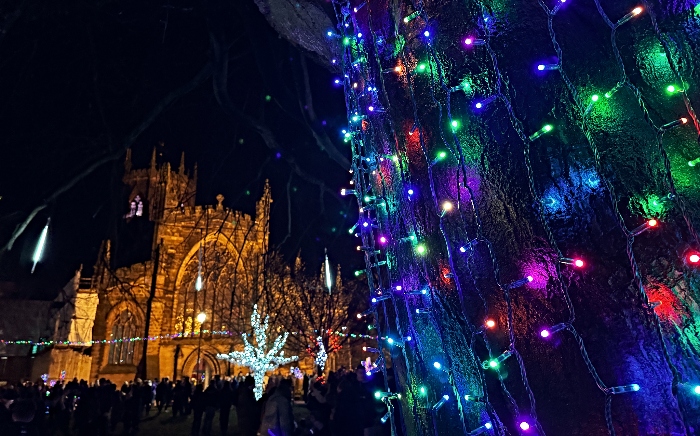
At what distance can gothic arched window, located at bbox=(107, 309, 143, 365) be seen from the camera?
1165 inches

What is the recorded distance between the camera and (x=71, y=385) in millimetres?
12625

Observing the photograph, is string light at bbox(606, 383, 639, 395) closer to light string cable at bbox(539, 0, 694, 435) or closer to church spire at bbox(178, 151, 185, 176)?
light string cable at bbox(539, 0, 694, 435)

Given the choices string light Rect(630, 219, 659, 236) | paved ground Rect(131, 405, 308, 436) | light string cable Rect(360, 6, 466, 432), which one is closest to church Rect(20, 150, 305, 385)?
paved ground Rect(131, 405, 308, 436)

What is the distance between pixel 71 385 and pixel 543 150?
581 inches

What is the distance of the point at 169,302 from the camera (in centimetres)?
3139

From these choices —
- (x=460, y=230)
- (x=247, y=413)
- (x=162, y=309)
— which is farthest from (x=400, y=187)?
(x=162, y=309)

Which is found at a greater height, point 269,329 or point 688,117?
point 269,329

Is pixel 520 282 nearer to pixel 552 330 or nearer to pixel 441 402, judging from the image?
pixel 552 330

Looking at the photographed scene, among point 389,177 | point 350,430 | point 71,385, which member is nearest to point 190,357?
point 71,385

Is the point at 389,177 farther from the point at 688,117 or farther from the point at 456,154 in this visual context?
the point at 688,117

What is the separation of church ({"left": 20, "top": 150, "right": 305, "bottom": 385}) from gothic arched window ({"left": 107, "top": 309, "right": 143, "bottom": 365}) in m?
0.06

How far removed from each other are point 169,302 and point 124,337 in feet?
11.9

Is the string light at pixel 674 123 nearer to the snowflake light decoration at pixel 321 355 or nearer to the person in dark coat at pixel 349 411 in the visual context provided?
the person in dark coat at pixel 349 411

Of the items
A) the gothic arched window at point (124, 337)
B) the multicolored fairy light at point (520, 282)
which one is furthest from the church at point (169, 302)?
the multicolored fairy light at point (520, 282)
